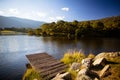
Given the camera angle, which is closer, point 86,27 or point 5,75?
point 5,75

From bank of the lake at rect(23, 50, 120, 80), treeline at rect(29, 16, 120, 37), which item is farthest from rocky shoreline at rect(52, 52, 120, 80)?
treeline at rect(29, 16, 120, 37)

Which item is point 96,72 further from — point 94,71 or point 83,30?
point 83,30

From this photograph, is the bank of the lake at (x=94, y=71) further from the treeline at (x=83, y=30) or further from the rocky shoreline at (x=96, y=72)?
the treeline at (x=83, y=30)

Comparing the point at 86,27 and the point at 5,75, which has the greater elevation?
the point at 86,27

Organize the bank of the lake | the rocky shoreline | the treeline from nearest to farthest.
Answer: the rocky shoreline → the bank of the lake → the treeline

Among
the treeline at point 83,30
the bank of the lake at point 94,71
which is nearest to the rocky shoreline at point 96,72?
the bank of the lake at point 94,71

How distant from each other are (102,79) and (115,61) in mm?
2248

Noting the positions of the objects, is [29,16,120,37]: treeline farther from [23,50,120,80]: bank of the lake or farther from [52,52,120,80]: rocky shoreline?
[52,52,120,80]: rocky shoreline

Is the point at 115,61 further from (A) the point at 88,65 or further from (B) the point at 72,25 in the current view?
(B) the point at 72,25

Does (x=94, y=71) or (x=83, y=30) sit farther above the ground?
(x=83, y=30)

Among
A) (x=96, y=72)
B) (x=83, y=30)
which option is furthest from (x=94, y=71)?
(x=83, y=30)

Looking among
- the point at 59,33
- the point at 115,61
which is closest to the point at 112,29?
the point at 59,33

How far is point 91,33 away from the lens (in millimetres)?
60531

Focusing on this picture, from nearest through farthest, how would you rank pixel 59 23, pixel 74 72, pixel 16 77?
1. pixel 74 72
2. pixel 16 77
3. pixel 59 23
